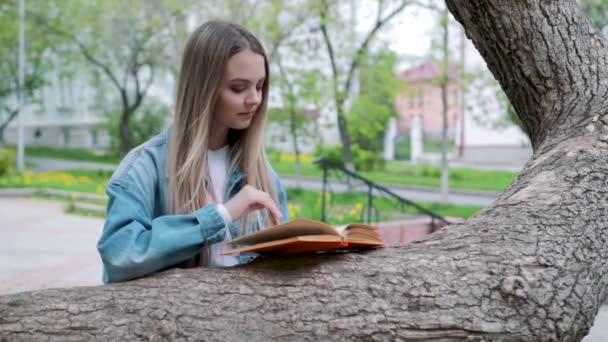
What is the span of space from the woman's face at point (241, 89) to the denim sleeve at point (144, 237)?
13.3 inches

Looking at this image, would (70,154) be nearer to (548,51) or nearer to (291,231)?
(548,51)

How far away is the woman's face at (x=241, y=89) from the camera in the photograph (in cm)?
184

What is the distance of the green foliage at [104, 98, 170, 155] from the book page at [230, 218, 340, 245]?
22.5m

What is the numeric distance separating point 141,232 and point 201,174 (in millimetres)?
303

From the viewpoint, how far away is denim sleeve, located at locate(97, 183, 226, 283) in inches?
63.8

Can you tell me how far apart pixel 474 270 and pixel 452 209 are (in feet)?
32.8

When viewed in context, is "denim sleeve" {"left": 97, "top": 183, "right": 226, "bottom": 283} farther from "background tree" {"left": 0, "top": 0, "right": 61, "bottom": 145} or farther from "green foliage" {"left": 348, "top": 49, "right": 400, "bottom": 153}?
"background tree" {"left": 0, "top": 0, "right": 61, "bottom": 145}

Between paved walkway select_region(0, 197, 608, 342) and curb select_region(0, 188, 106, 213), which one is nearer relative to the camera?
paved walkway select_region(0, 197, 608, 342)

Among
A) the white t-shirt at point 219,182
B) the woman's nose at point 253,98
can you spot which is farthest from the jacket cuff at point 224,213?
the woman's nose at point 253,98

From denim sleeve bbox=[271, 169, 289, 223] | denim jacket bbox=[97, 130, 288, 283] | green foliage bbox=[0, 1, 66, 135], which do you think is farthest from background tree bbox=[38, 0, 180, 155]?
denim jacket bbox=[97, 130, 288, 283]

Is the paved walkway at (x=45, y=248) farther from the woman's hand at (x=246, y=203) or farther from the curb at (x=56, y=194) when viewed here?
the woman's hand at (x=246, y=203)

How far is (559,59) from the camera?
2.51 m

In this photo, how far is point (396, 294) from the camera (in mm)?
1668

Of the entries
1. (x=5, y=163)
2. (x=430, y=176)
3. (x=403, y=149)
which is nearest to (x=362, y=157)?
(x=430, y=176)
